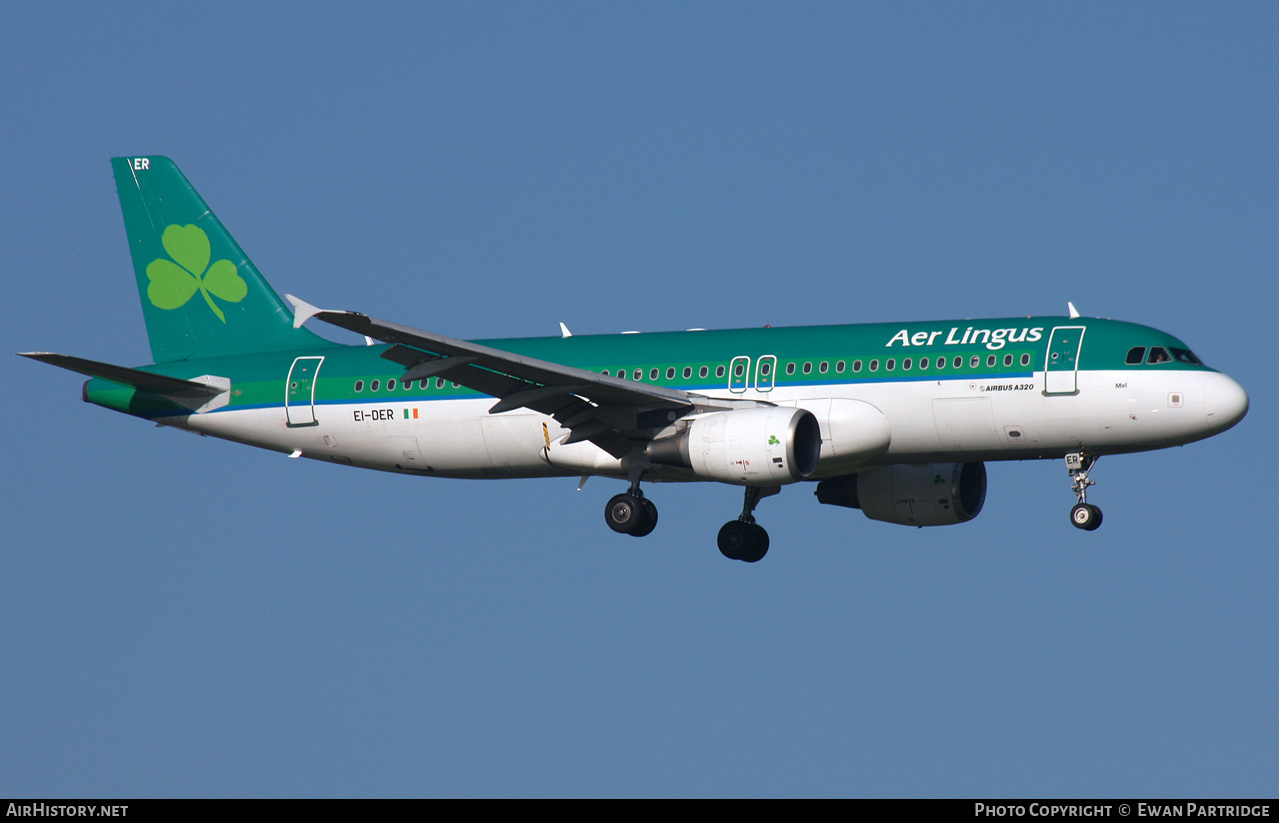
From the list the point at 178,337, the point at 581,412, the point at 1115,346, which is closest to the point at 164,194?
the point at 178,337

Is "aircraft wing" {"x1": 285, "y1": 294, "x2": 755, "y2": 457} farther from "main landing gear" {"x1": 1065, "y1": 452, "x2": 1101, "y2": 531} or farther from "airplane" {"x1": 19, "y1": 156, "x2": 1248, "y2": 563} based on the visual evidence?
"main landing gear" {"x1": 1065, "y1": 452, "x2": 1101, "y2": 531}

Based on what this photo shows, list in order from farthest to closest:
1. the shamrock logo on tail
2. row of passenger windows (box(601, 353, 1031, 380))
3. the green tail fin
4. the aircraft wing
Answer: the shamrock logo on tail < the green tail fin < row of passenger windows (box(601, 353, 1031, 380)) < the aircraft wing

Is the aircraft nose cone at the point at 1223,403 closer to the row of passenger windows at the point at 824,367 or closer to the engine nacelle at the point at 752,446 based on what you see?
the row of passenger windows at the point at 824,367

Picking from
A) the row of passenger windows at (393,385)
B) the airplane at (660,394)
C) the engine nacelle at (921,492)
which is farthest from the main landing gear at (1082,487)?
the row of passenger windows at (393,385)

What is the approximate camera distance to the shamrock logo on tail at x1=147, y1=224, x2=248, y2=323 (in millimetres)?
49000

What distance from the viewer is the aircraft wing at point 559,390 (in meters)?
38.1

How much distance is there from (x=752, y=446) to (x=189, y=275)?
731 inches

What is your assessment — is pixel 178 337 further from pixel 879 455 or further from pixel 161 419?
pixel 879 455

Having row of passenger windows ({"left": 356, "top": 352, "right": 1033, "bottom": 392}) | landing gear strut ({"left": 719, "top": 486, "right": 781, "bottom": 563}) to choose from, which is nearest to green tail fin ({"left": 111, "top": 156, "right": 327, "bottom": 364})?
row of passenger windows ({"left": 356, "top": 352, "right": 1033, "bottom": 392})

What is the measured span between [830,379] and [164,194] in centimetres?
2064

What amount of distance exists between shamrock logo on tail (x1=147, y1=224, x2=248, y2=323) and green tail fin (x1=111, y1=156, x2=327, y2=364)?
0.03m

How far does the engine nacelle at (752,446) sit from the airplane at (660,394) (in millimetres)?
47

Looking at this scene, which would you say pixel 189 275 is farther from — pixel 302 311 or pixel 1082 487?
pixel 1082 487

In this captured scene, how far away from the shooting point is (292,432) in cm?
4628
